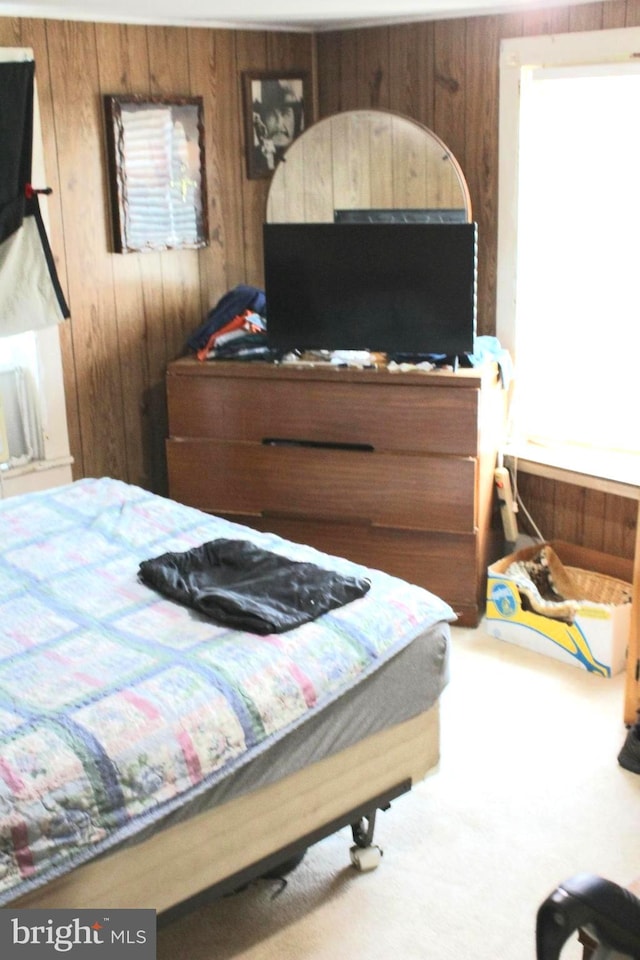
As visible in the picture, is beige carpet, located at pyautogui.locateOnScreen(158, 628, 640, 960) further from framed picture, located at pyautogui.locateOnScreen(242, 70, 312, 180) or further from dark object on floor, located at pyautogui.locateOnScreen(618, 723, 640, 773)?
framed picture, located at pyautogui.locateOnScreen(242, 70, 312, 180)

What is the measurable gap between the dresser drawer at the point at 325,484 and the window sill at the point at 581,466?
17.4 inches

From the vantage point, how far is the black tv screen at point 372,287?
367 centimetres

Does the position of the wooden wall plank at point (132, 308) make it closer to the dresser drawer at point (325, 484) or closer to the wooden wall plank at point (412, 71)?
the dresser drawer at point (325, 484)

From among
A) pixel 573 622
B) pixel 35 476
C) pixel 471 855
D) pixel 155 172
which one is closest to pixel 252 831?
pixel 471 855

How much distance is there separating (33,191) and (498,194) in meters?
1.69

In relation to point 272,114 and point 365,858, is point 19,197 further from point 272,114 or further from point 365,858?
point 365,858

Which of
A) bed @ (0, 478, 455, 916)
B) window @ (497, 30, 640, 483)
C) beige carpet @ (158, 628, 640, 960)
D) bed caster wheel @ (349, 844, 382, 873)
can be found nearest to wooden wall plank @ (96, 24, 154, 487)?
window @ (497, 30, 640, 483)

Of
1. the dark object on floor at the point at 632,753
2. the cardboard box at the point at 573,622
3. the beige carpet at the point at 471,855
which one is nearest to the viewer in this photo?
the beige carpet at the point at 471,855

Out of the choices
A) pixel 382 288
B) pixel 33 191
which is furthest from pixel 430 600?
pixel 33 191

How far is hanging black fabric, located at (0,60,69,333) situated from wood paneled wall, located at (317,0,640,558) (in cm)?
139

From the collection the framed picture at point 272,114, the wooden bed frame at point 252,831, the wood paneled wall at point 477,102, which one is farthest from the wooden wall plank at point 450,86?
the wooden bed frame at point 252,831

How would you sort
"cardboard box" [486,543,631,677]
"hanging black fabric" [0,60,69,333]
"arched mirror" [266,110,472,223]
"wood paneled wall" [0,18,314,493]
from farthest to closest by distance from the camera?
"arched mirror" [266,110,472,223] < "wood paneled wall" [0,18,314,493] < "hanging black fabric" [0,60,69,333] < "cardboard box" [486,543,631,677]

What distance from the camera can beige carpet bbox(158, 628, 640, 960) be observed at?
2.34 m

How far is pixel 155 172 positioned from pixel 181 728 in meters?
2.64
